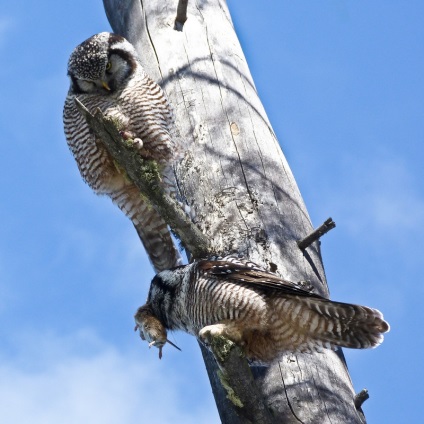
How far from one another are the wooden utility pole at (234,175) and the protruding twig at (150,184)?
161mm

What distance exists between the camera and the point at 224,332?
3.69 meters

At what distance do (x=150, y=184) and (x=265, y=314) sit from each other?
81cm

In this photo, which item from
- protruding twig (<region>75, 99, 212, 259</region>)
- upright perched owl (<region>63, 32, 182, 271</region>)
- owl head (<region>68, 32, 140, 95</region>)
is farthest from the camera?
owl head (<region>68, 32, 140, 95</region>)

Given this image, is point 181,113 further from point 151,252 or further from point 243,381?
point 243,381

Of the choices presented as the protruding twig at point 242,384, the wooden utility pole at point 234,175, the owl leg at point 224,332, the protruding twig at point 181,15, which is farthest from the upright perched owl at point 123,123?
the protruding twig at point 242,384

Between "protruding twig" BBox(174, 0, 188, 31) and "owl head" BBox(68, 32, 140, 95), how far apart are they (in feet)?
1.20

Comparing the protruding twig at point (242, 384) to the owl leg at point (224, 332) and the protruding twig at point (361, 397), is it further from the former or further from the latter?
the protruding twig at point (361, 397)

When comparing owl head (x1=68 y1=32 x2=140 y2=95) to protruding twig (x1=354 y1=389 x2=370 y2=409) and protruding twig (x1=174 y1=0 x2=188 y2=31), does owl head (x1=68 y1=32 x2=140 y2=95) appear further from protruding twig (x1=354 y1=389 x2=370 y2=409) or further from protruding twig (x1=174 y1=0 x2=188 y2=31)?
protruding twig (x1=354 y1=389 x2=370 y2=409)

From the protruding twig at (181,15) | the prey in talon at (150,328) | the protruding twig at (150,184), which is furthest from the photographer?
the protruding twig at (181,15)

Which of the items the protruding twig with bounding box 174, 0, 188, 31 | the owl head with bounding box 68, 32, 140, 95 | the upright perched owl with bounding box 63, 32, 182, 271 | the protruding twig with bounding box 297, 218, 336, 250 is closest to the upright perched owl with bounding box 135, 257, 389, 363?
the protruding twig with bounding box 297, 218, 336, 250

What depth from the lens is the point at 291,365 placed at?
12.2 ft

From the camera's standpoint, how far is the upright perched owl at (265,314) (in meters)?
3.58

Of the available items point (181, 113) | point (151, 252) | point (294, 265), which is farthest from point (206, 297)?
point (181, 113)

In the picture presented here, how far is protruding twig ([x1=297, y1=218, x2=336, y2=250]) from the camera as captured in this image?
3965 millimetres
